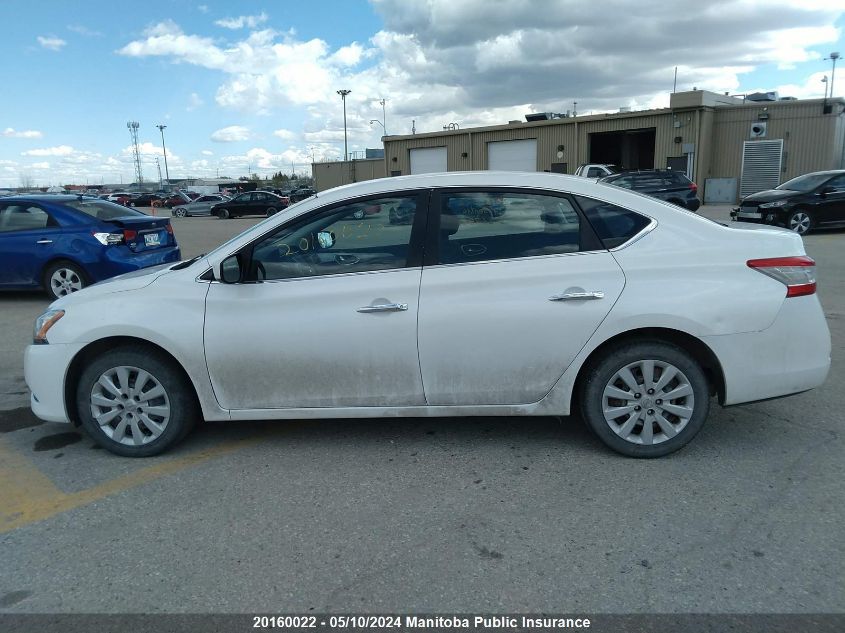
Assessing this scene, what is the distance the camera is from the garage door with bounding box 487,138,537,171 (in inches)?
1419

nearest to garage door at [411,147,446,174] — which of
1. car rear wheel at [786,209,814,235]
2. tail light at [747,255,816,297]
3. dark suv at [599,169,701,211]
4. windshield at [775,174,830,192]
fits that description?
dark suv at [599,169,701,211]

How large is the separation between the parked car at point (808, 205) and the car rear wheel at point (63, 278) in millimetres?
14256

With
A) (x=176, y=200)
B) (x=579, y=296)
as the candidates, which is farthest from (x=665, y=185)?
(x=176, y=200)

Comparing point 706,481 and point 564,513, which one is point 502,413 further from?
point 706,481

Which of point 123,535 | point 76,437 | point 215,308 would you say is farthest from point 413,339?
point 76,437

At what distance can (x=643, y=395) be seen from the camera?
3.73 m

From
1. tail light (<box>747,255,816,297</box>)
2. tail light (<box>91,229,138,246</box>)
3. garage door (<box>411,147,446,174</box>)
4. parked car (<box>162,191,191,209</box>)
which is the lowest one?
parked car (<box>162,191,191,209</box>)

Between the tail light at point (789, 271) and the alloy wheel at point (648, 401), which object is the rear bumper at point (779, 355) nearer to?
the tail light at point (789, 271)

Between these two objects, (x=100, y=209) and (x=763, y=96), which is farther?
(x=763, y=96)

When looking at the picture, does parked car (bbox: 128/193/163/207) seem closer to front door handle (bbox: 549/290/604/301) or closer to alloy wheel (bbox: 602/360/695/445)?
front door handle (bbox: 549/290/604/301)

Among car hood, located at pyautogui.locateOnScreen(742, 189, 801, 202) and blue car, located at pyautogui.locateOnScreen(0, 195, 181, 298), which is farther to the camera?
car hood, located at pyautogui.locateOnScreen(742, 189, 801, 202)

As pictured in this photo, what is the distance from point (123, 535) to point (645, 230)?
323 cm

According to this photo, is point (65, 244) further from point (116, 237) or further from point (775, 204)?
point (775, 204)

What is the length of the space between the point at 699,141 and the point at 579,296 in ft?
96.7
